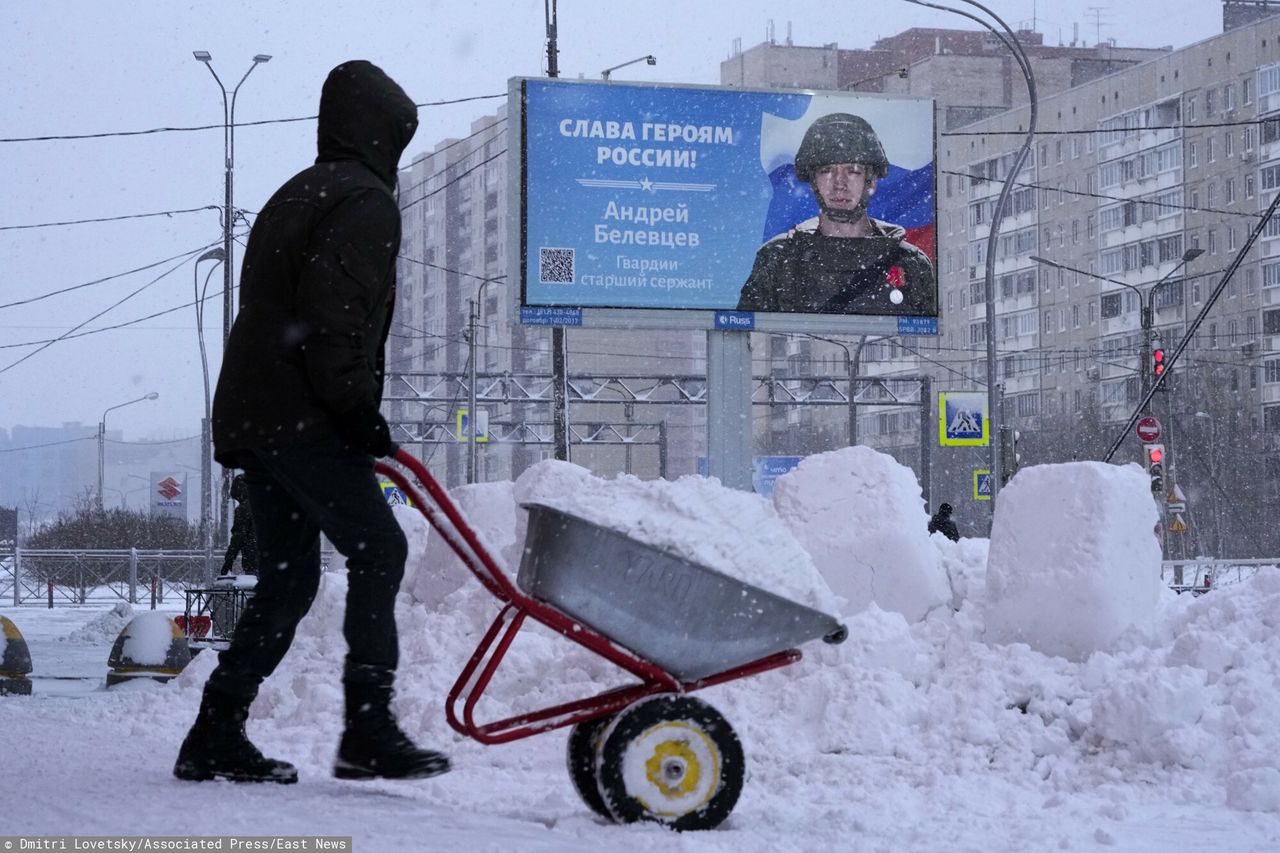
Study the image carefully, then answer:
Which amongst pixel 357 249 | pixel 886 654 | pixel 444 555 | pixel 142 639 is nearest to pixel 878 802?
pixel 886 654

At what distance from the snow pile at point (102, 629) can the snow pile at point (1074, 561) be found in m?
12.9

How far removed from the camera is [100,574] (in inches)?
1369

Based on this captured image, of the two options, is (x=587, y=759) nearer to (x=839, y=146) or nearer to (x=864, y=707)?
(x=864, y=707)

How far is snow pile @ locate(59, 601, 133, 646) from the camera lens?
18594mm

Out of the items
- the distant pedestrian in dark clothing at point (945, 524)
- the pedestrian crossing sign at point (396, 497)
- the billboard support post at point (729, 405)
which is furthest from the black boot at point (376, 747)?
the distant pedestrian in dark clothing at point (945, 524)

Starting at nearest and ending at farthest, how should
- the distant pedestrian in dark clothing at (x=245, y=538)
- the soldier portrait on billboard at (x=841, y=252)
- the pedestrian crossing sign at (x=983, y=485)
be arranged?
the distant pedestrian in dark clothing at (x=245, y=538) → the soldier portrait on billboard at (x=841, y=252) → the pedestrian crossing sign at (x=983, y=485)

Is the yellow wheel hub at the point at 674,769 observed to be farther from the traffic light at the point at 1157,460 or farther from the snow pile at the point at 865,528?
the traffic light at the point at 1157,460

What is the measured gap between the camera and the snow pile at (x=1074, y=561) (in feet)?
21.7

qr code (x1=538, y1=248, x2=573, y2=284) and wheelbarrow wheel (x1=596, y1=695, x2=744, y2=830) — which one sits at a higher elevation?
qr code (x1=538, y1=248, x2=573, y2=284)

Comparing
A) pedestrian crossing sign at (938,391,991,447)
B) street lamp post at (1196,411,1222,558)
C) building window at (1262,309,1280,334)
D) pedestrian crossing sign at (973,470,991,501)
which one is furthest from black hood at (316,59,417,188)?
building window at (1262,309,1280,334)

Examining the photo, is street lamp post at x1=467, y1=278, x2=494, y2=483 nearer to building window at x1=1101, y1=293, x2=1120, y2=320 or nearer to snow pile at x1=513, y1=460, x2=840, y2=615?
building window at x1=1101, y1=293, x2=1120, y2=320

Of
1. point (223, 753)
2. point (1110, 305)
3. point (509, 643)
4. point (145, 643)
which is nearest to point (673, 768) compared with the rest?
point (509, 643)

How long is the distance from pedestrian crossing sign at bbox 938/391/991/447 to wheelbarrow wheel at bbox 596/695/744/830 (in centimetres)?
2601

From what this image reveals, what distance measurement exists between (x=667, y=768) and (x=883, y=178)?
13445 mm
